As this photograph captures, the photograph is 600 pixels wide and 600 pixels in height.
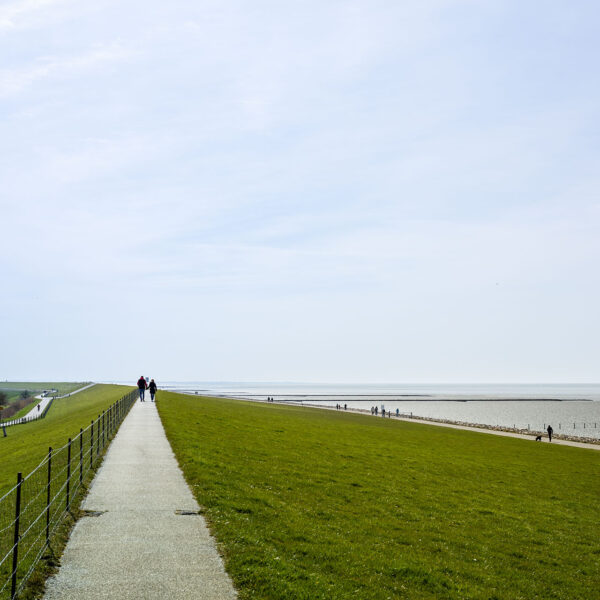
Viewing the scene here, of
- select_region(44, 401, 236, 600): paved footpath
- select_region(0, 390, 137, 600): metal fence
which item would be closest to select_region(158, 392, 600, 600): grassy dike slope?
select_region(44, 401, 236, 600): paved footpath

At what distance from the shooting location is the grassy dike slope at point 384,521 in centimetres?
1116

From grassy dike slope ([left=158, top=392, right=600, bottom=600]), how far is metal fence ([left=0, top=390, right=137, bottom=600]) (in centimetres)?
353

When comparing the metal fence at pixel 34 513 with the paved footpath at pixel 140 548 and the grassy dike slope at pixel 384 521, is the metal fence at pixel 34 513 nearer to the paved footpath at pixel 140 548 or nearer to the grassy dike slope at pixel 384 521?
the paved footpath at pixel 140 548

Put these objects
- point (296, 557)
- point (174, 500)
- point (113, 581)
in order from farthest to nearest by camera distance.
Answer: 1. point (174, 500)
2. point (296, 557)
3. point (113, 581)

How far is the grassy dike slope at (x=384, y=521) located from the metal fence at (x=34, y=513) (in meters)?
3.53

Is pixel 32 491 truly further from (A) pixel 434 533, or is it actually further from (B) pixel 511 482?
(B) pixel 511 482

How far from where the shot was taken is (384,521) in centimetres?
1650

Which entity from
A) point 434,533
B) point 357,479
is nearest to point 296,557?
point 434,533

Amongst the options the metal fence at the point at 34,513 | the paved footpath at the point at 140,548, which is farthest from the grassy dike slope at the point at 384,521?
the metal fence at the point at 34,513

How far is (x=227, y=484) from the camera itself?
17594mm

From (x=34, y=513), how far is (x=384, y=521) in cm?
1011

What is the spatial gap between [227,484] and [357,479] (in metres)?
7.14

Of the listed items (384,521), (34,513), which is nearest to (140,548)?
(34,513)

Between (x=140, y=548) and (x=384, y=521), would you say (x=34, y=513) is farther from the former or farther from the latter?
(x=384, y=521)
